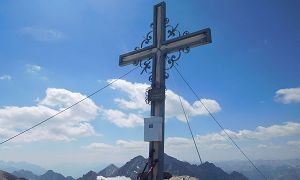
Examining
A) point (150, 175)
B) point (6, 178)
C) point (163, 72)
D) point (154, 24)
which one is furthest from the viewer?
point (6, 178)

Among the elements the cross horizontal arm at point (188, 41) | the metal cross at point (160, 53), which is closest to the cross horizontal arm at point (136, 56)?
the metal cross at point (160, 53)

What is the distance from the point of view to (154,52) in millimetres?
12117

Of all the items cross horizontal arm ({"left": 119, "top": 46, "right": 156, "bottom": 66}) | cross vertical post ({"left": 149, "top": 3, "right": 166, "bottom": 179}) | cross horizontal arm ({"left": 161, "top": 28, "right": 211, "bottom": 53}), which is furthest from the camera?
cross horizontal arm ({"left": 119, "top": 46, "right": 156, "bottom": 66})

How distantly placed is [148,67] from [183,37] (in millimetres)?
1673

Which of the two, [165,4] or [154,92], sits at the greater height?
[165,4]

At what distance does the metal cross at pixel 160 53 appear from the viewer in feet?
35.7

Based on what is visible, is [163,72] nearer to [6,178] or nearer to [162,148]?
[162,148]

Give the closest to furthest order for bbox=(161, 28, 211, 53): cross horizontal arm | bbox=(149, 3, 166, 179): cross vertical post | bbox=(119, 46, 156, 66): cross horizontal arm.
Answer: bbox=(149, 3, 166, 179): cross vertical post → bbox=(161, 28, 211, 53): cross horizontal arm → bbox=(119, 46, 156, 66): cross horizontal arm

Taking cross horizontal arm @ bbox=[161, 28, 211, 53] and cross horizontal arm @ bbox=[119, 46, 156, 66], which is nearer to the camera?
cross horizontal arm @ bbox=[161, 28, 211, 53]

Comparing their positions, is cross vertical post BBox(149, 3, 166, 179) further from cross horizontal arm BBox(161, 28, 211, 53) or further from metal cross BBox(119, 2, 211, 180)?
cross horizontal arm BBox(161, 28, 211, 53)

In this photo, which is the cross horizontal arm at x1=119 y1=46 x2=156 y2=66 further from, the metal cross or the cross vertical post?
the cross vertical post

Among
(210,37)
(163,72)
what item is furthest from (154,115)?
(210,37)

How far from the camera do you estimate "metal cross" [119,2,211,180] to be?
10891 millimetres

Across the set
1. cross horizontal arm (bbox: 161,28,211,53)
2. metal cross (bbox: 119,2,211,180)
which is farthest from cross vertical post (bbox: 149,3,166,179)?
cross horizontal arm (bbox: 161,28,211,53)
